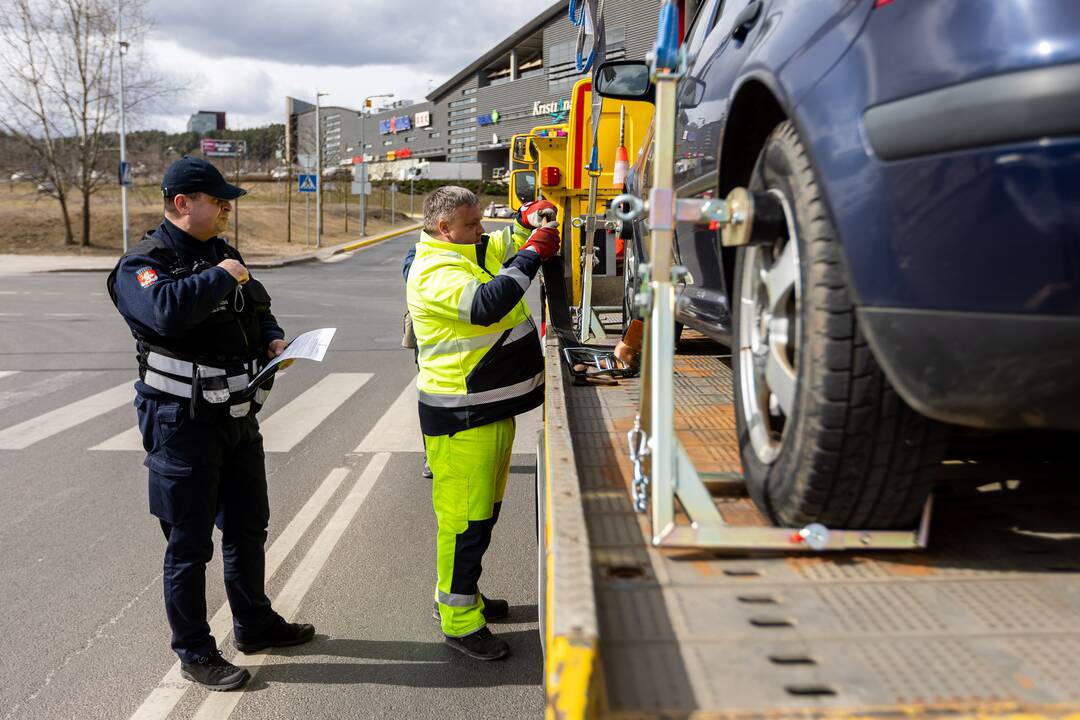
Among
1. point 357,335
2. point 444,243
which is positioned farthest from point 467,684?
point 357,335

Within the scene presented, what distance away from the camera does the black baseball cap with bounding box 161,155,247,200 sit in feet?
11.3

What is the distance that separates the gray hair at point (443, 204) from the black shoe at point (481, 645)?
1.68m

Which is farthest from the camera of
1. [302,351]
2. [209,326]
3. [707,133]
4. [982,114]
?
[302,351]

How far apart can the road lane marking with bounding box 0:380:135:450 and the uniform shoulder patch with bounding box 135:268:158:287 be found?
4311 millimetres

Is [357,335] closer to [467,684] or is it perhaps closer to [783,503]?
[467,684]

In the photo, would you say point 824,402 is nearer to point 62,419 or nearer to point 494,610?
point 494,610

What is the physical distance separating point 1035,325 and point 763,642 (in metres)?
0.68

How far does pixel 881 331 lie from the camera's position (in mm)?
1623

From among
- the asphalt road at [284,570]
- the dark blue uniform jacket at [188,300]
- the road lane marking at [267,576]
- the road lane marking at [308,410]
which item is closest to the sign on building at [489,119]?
the road lane marking at [308,410]

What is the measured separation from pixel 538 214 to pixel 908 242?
8.72 ft

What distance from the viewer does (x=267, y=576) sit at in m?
4.46

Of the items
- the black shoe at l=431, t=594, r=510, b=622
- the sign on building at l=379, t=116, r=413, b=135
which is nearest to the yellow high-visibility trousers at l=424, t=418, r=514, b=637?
the black shoe at l=431, t=594, r=510, b=622

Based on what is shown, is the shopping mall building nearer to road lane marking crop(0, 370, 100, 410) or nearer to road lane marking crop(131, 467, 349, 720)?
road lane marking crop(0, 370, 100, 410)

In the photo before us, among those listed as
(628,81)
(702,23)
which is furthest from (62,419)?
(702,23)
